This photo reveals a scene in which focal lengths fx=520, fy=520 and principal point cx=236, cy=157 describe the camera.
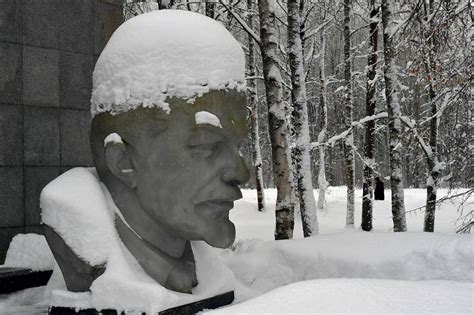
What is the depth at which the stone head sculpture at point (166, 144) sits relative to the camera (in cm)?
334

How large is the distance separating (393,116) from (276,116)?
1.94 meters

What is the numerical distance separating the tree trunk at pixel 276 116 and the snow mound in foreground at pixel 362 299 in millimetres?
4544

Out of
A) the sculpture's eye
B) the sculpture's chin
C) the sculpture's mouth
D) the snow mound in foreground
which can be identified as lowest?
the snow mound in foreground

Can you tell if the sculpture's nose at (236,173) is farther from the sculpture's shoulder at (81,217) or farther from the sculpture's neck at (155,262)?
the sculpture's shoulder at (81,217)

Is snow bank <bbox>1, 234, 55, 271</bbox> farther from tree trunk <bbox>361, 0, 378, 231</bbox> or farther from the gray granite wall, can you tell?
tree trunk <bbox>361, 0, 378, 231</bbox>

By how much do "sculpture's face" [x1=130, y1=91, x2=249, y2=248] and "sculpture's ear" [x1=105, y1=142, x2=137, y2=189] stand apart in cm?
4

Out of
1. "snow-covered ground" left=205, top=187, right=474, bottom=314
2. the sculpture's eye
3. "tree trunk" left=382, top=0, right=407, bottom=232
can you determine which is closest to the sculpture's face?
the sculpture's eye

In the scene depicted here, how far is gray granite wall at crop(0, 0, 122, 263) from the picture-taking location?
5383 mm

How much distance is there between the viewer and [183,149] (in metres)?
3.35

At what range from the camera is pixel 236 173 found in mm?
3441

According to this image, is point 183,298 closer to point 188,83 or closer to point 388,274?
point 188,83

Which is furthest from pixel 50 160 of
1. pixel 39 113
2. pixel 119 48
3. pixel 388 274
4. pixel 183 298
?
pixel 388 274

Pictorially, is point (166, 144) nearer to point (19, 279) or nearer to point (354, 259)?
point (354, 259)

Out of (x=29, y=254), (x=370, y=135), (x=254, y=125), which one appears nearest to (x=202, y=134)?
(x=29, y=254)
